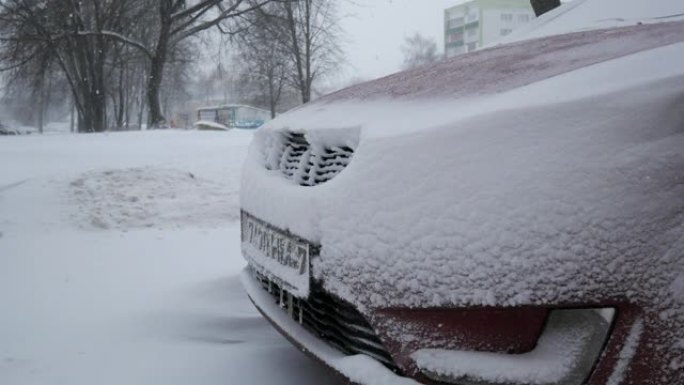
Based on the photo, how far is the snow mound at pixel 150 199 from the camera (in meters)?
4.59

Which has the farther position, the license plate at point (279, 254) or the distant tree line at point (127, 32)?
the distant tree line at point (127, 32)

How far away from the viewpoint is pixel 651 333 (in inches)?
45.8

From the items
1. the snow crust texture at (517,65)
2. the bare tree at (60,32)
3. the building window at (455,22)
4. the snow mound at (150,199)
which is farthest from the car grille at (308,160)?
the building window at (455,22)

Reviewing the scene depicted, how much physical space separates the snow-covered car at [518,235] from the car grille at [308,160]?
0.07 metres

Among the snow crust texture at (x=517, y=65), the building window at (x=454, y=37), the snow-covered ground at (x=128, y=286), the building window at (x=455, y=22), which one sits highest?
the building window at (x=455, y=22)

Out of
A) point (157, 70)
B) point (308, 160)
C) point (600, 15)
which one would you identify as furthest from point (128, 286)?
point (157, 70)

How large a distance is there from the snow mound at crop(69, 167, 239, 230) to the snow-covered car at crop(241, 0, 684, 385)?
335 cm

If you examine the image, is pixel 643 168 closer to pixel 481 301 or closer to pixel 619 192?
pixel 619 192

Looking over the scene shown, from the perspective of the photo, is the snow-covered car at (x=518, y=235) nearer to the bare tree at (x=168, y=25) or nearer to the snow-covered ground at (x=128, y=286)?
the snow-covered ground at (x=128, y=286)

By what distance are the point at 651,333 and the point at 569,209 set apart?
12.2 inches

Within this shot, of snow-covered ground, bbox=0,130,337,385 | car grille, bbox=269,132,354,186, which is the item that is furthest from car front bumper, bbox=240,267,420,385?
car grille, bbox=269,132,354,186

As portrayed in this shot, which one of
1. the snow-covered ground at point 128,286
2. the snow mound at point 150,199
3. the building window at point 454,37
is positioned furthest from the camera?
the building window at point 454,37

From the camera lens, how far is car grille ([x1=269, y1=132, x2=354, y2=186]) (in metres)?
1.67

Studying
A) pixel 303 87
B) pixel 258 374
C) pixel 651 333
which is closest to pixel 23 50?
pixel 303 87
